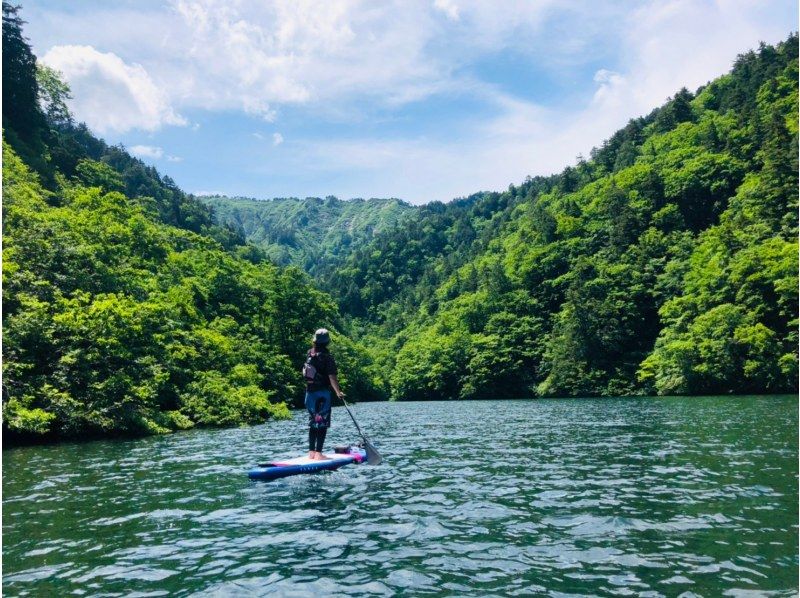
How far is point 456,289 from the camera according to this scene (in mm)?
139500

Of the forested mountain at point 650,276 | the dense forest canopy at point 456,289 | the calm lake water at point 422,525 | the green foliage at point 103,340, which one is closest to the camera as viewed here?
the calm lake water at point 422,525

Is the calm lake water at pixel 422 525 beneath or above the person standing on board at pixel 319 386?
beneath

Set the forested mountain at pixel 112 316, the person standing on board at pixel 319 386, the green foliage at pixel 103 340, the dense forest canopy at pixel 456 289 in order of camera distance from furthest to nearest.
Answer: the dense forest canopy at pixel 456 289 < the forested mountain at pixel 112 316 < the green foliage at pixel 103 340 < the person standing on board at pixel 319 386

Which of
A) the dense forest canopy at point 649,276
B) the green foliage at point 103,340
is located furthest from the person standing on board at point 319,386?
the dense forest canopy at point 649,276

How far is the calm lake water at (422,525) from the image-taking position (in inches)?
278

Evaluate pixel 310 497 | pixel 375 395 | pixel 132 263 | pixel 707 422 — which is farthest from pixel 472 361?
pixel 310 497

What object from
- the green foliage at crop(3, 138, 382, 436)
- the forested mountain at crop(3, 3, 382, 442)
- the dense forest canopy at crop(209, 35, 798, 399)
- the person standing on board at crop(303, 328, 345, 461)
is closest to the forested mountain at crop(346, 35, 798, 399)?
the dense forest canopy at crop(209, 35, 798, 399)

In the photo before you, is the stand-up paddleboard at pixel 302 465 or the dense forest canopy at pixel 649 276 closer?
the stand-up paddleboard at pixel 302 465

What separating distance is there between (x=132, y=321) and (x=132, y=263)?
67.2ft

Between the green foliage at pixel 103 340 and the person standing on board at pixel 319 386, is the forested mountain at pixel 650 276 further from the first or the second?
the person standing on board at pixel 319 386

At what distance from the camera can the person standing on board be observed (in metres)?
Answer: 15.4

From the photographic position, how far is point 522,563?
7.59 m

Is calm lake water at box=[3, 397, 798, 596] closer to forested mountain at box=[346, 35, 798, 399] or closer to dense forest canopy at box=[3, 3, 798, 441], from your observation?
dense forest canopy at box=[3, 3, 798, 441]

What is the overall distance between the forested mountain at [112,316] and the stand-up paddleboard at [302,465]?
1250cm
